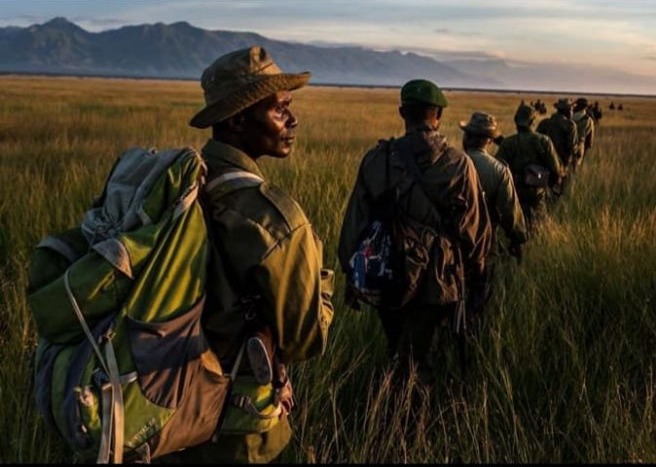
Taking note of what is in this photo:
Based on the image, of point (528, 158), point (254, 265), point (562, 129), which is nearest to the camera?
point (254, 265)

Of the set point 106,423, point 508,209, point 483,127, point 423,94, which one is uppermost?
point 423,94

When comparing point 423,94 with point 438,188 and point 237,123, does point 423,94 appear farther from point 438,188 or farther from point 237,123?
point 237,123

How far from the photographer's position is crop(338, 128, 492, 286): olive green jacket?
376cm

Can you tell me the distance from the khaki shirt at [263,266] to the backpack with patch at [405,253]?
170 cm

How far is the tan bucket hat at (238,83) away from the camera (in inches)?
82.1

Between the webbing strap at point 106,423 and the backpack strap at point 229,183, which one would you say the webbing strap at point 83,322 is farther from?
the backpack strap at point 229,183

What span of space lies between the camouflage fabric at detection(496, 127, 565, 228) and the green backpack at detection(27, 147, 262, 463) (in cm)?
583

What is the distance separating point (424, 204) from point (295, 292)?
6.23 ft

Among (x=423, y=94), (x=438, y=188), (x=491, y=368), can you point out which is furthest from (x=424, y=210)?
(x=491, y=368)

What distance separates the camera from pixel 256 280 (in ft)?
6.42

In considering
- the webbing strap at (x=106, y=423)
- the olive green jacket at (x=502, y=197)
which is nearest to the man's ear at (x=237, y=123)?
the webbing strap at (x=106, y=423)

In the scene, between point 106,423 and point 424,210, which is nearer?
point 106,423

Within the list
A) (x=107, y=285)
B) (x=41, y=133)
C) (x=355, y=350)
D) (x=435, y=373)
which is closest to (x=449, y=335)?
(x=435, y=373)

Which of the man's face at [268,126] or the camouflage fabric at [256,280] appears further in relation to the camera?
the man's face at [268,126]
